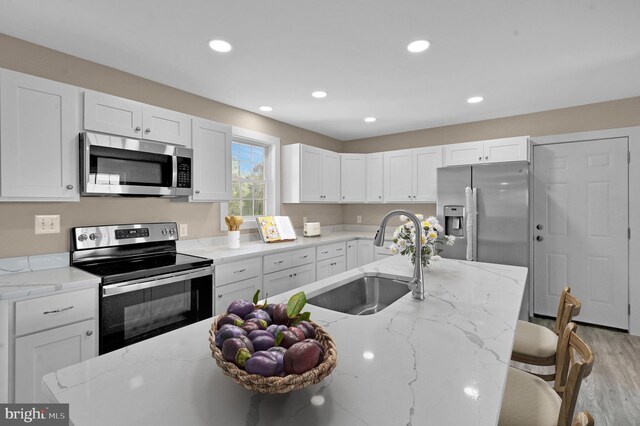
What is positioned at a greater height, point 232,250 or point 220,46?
point 220,46

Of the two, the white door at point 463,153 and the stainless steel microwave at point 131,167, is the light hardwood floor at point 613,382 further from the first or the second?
the stainless steel microwave at point 131,167

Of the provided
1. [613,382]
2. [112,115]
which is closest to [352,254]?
[613,382]

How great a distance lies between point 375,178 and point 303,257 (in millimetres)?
1835

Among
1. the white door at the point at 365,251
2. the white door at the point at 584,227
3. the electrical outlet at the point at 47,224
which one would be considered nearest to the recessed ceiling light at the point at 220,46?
the electrical outlet at the point at 47,224

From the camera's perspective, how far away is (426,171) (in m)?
4.29

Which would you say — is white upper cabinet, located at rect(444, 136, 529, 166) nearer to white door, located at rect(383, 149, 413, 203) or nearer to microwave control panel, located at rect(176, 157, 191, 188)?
white door, located at rect(383, 149, 413, 203)

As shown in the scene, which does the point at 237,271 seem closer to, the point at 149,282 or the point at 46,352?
the point at 149,282

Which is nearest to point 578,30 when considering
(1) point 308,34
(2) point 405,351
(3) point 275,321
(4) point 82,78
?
(1) point 308,34

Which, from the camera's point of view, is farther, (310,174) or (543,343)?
(310,174)

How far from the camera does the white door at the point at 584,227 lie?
11.3 ft

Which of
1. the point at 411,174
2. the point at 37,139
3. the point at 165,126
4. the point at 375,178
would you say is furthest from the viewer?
the point at 375,178

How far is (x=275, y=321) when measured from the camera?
37.4 inches

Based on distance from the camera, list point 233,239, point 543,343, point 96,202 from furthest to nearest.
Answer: point 233,239
point 96,202
point 543,343

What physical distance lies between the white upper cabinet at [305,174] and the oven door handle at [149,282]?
73.7 inches
